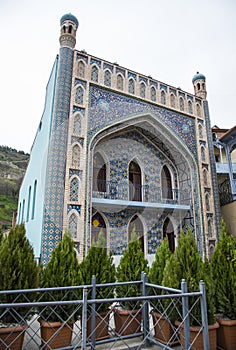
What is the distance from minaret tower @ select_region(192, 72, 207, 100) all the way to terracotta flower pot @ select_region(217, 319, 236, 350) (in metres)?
10.3

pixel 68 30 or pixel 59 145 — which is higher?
pixel 68 30

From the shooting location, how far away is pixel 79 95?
27.5 feet

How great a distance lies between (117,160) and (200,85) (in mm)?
5641

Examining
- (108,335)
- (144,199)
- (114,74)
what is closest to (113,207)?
(144,199)

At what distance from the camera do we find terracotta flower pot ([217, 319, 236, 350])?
3.18 m

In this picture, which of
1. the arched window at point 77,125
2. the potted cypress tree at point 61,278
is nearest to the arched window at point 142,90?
the arched window at point 77,125

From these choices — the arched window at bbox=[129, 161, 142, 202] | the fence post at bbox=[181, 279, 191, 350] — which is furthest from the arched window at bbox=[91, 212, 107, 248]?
the fence post at bbox=[181, 279, 191, 350]

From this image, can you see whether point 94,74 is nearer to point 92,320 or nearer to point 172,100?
point 172,100

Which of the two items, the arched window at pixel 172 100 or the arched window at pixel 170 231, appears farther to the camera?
the arched window at pixel 172 100

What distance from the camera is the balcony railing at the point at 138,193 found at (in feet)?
29.9

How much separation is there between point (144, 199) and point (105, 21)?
19.6 feet

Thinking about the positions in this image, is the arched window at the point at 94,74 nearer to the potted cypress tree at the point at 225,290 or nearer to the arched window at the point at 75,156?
the arched window at the point at 75,156

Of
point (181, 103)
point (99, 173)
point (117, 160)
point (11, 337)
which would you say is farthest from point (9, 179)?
point (11, 337)

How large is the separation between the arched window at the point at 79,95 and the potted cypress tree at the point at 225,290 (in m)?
6.20
